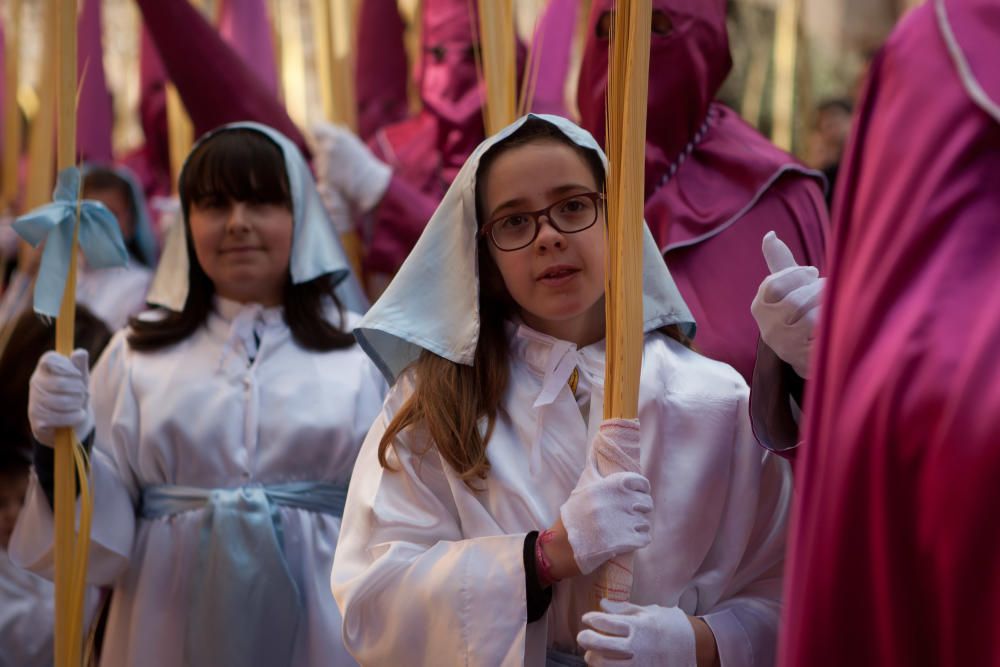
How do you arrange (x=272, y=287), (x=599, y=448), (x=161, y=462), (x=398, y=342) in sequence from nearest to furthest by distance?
1. (x=599, y=448)
2. (x=398, y=342)
3. (x=161, y=462)
4. (x=272, y=287)

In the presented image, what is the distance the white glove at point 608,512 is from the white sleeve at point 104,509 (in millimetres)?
1224

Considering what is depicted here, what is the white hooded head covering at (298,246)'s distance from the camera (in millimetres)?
2736

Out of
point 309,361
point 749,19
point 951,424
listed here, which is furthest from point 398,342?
point 749,19

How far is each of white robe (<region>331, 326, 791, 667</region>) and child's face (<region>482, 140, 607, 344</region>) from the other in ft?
0.33

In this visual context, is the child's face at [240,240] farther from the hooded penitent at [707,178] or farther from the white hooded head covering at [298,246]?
the hooded penitent at [707,178]

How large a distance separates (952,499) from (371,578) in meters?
0.91

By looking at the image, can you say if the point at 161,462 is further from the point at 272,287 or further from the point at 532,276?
the point at 532,276

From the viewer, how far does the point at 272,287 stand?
277 centimetres

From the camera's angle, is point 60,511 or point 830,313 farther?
point 60,511

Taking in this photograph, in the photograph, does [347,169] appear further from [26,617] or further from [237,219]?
[26,617]

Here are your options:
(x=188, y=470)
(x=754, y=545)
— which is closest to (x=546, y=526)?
(x=754, y=545)

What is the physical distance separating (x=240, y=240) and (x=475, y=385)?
0.97m

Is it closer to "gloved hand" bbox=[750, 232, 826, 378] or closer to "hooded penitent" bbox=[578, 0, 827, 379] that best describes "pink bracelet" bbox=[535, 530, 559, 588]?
"gloved hand" bbox=[750, 232, 826, 378]

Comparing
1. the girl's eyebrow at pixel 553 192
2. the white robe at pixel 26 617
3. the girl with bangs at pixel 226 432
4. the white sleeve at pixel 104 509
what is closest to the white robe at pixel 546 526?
the girl's eyebrow at pixel 553 192
